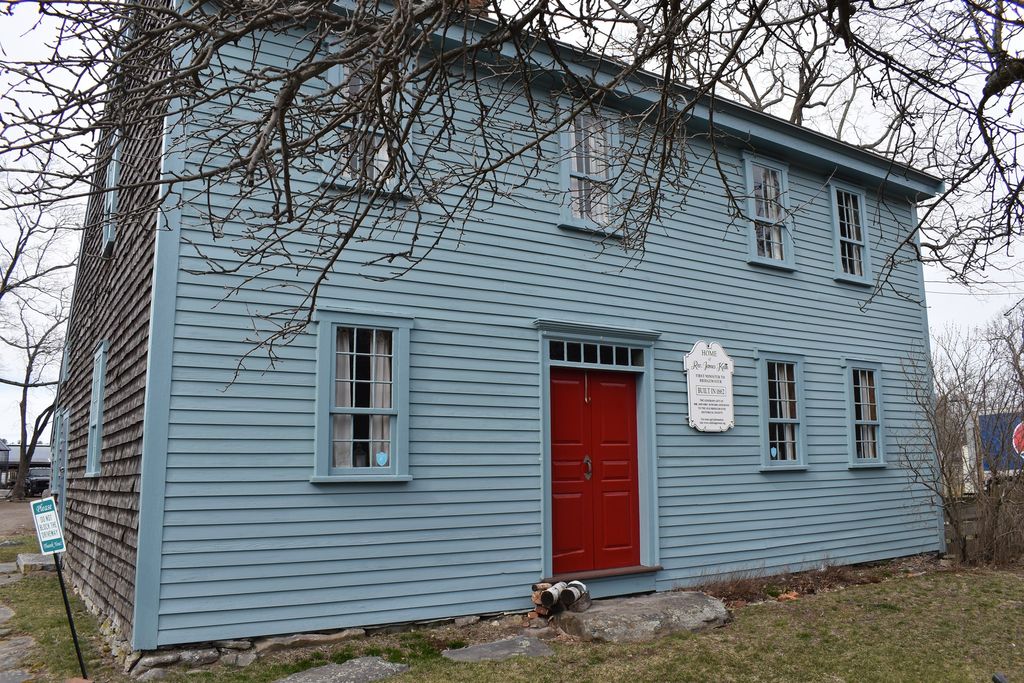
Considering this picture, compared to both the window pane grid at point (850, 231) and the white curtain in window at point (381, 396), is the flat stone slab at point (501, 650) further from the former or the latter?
the window pane grid at point (850, 231)

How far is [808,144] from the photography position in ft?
38.8

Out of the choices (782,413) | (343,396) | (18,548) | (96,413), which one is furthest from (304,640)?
(18,548)

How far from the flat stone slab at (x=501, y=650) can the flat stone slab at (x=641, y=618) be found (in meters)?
0.44

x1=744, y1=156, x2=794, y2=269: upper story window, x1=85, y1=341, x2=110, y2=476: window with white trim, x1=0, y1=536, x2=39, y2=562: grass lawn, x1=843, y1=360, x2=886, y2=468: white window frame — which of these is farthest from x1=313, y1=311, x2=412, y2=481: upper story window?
x1=0, y1=536, x2=39, y2=562: grass lawn

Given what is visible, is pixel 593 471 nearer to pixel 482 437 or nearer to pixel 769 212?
pixel 482 437

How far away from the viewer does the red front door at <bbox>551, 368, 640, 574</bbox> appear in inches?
350

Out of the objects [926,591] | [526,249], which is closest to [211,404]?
[526,249]

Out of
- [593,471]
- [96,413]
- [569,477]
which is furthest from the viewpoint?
[96,413]

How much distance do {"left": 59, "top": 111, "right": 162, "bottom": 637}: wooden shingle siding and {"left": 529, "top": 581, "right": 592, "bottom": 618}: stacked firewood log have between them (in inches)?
145

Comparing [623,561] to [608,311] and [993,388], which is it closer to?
[608,311]

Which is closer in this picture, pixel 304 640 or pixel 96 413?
pixel 304 640

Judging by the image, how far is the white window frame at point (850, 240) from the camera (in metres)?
12.3

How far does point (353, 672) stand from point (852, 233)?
1018 cm

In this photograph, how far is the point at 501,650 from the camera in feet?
22.9
